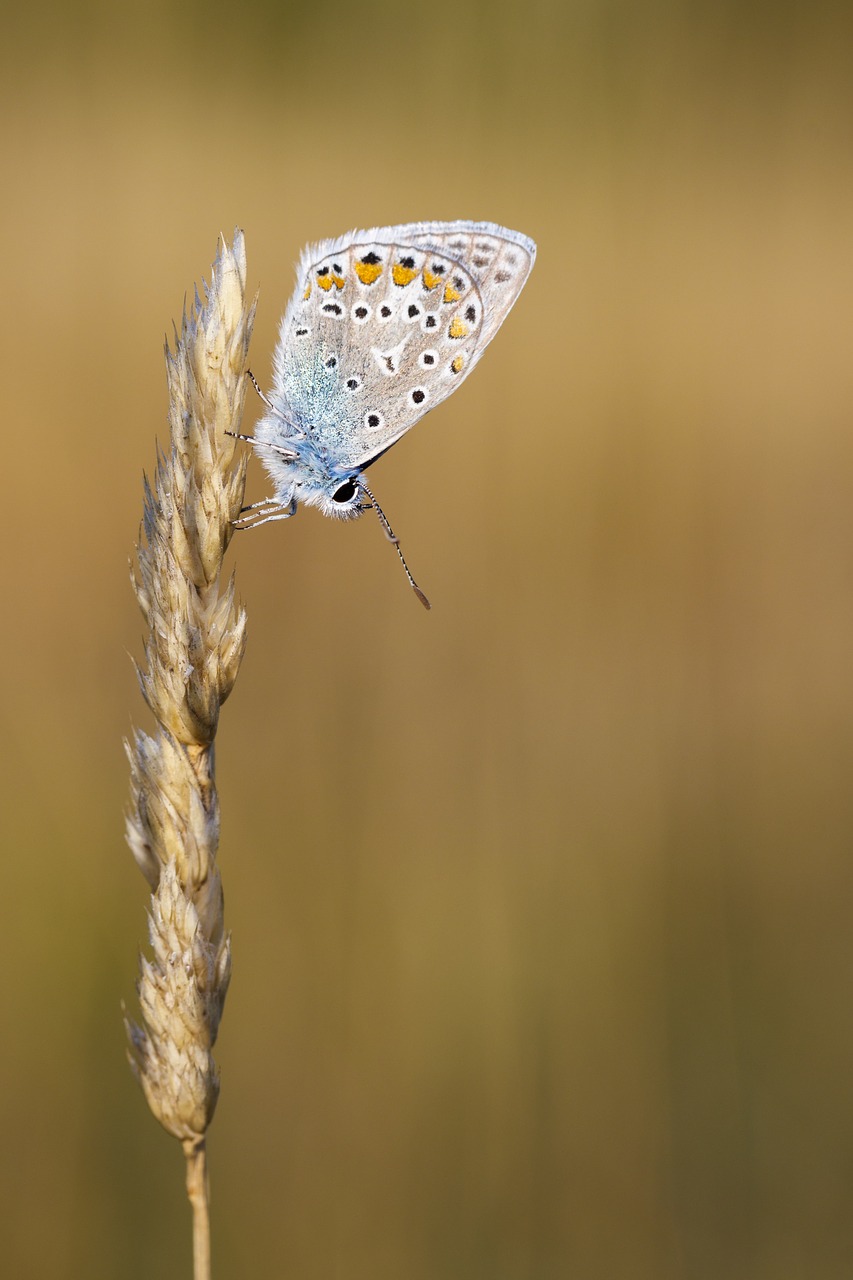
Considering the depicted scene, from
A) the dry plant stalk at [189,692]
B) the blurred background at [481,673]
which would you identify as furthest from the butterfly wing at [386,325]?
the blurred background at [481,673]

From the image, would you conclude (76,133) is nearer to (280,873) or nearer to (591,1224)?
(280,873)

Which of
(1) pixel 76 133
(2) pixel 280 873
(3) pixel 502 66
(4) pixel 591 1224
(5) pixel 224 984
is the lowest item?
(4) pixel 591 1224

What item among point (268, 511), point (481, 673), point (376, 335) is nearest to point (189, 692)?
point (268, 511)

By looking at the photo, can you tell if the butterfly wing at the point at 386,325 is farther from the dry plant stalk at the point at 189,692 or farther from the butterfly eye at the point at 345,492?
the dry plant stalk at the point at 189,692

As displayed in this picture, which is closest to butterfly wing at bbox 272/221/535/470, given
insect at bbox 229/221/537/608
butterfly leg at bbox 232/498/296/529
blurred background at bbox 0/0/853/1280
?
insect at bbox 229/221/537/608

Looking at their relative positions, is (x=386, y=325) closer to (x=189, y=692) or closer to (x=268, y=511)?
(x=268, y=511)

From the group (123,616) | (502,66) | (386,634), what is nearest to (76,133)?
(502,66)
